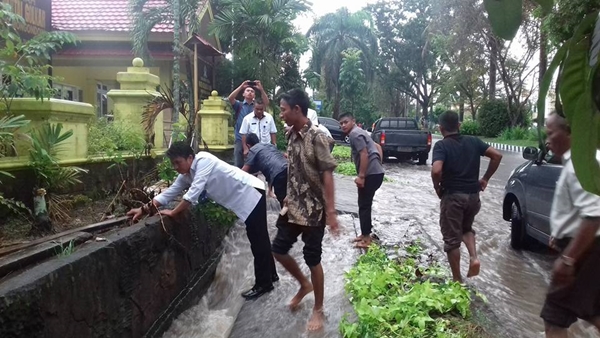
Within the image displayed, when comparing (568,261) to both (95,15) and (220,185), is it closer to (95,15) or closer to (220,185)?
(220,185)

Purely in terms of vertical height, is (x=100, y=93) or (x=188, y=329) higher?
(x=100, y=93)

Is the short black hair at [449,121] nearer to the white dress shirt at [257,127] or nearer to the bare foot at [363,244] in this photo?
the bare foot at [363,244]

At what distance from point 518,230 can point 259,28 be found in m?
12.9

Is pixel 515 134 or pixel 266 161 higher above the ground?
pixel 515 134

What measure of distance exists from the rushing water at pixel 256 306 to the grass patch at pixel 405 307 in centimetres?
28

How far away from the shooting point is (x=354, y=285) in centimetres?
467

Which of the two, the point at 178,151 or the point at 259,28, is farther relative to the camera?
the point at 259,28

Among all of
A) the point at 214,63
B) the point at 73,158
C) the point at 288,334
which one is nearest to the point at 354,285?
the point at 288,334

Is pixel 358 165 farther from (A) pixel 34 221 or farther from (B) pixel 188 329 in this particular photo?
(A) pixel 34 221

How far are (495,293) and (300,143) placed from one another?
2584 mm

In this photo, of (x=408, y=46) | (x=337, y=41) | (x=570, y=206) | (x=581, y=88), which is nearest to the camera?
(x=581, y=88)

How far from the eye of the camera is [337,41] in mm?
32312

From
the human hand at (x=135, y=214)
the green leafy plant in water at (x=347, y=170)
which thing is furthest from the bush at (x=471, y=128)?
the human hand at (x=135, y=214)

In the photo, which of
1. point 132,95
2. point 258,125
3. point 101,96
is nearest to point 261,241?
point 258,125
